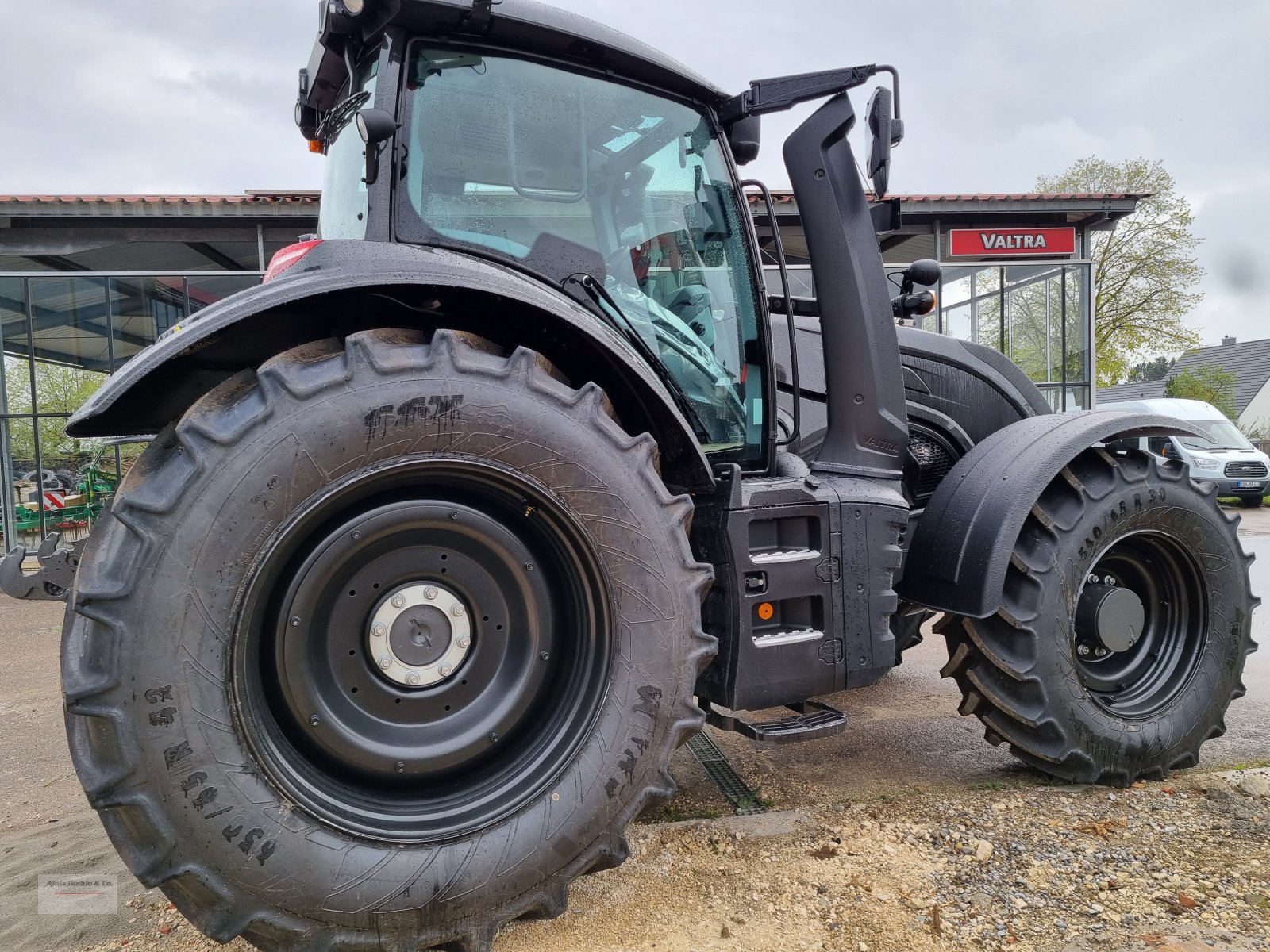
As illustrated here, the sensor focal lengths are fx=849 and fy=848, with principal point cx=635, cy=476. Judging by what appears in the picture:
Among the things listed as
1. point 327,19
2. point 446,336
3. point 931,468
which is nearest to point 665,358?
point 446,336

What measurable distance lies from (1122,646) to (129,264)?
14.2 m

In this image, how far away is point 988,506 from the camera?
284cm

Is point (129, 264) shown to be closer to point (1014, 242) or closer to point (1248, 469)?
point (1014, 242)

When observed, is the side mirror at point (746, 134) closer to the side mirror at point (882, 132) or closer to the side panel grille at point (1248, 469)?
the side mirror at point (882, 132)

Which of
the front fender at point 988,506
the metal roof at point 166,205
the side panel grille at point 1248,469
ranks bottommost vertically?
the front fender at point 988,506

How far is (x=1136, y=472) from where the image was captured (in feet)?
10.0

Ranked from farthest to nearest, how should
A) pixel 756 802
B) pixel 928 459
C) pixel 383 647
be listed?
pixel 928 459, pixel 756 802, pixel 383 647

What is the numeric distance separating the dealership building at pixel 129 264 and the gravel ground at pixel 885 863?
7495 mm

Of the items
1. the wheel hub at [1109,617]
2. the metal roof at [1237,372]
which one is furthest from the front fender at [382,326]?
the metal roof at [1237,372]

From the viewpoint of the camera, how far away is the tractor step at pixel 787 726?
8.04ft

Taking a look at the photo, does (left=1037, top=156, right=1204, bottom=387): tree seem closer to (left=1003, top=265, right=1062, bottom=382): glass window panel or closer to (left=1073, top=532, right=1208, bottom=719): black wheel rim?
(left=1003, top=265, right=1062, bottom=382): glass window panel

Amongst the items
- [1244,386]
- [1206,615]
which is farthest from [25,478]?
[1244,386]

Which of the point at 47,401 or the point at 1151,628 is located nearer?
the point at 1151,628

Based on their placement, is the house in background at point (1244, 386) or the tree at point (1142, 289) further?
the house in background at point (1244, 386)
